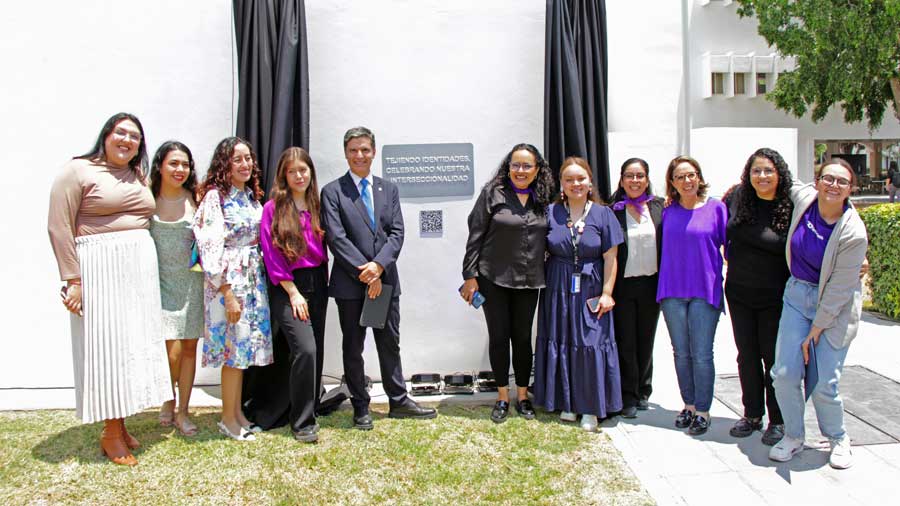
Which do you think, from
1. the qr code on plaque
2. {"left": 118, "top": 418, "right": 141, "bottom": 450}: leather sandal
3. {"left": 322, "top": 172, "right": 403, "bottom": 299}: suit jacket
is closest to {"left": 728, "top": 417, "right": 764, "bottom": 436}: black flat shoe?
{"left": 322, "top": 172, "right": 403, "bottom": 299}: suit jacket

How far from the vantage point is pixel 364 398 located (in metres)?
4.20

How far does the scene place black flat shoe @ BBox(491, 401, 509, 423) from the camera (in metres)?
4.28

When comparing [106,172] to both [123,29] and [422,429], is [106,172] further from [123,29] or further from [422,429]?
[422,429]

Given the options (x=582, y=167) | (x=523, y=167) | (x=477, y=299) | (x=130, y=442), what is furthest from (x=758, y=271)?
(x=130, y=442)

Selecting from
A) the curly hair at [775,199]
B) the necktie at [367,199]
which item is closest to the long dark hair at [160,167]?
the necktie at [367,199]

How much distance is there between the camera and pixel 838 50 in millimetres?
20016

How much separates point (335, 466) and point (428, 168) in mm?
2460

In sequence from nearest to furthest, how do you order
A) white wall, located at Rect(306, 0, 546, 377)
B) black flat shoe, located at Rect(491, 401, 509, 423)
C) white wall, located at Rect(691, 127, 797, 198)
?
black flat shoe, located at Rect(491, 401, 509, 423) < white wall, located at Rect(306, 0, 546, 377) < white wall, located at Rect(691, 127, 797, 198)

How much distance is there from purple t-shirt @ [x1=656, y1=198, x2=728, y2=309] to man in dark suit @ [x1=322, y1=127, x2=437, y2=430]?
1.83 m

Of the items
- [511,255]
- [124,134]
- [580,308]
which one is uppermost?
[124,134]

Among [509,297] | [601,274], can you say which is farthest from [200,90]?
[601,274]

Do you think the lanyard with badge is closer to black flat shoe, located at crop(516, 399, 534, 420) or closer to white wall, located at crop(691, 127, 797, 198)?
black flat shoe, located at crop(516, 399, 534, 420)

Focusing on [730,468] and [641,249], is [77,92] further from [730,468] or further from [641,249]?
[730,468]

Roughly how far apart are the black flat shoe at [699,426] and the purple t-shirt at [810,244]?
3.72 ft
